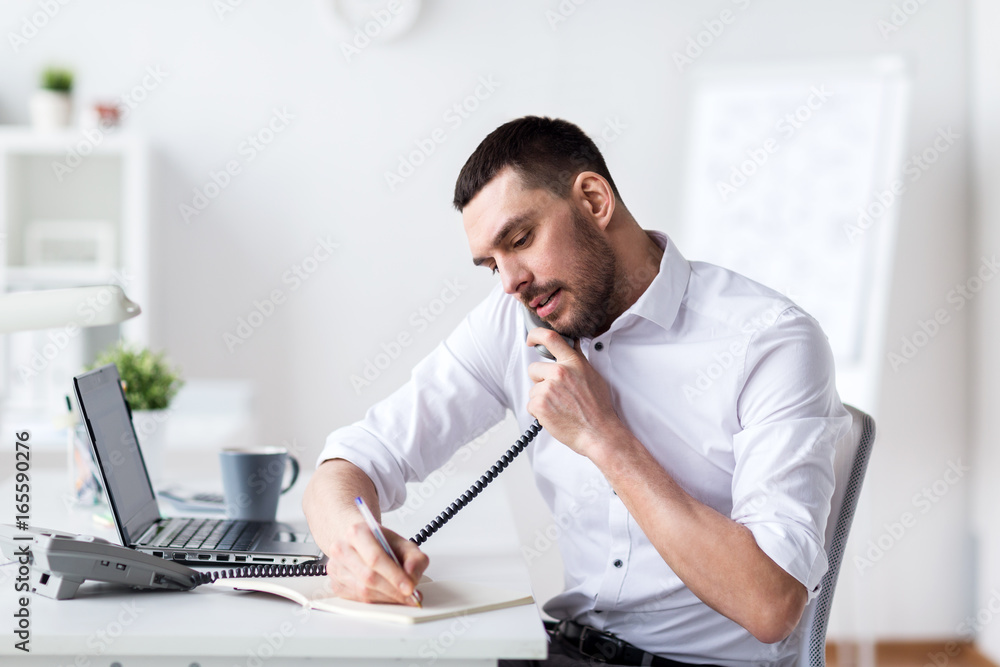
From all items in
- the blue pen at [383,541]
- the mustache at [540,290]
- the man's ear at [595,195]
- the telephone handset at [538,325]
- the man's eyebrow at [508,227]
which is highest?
the man's ear at [595,195]

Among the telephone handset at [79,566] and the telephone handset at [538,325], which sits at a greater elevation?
the telephone handset at [538,325]

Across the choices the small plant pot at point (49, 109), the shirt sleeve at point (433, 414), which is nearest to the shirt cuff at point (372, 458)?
the shirt sleeve at point (433, 414)

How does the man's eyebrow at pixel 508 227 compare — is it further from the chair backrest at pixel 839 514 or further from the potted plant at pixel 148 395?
the potted plant at pixel 148 395

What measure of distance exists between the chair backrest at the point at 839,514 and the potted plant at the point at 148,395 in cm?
116

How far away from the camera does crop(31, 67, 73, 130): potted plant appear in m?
2.72

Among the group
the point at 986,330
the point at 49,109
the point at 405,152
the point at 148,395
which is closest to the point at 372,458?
the point at 148,395

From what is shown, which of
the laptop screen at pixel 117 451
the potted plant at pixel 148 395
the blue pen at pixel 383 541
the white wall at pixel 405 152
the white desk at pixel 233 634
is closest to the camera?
the white desk at pixel 233 634

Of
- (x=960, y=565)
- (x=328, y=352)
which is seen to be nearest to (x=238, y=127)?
(x=328, y=352)

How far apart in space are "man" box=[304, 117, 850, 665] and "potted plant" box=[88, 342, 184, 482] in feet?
1.29

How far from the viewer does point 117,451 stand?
128cm

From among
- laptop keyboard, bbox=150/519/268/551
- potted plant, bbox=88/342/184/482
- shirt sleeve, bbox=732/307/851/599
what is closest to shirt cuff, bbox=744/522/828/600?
shirt sleeve, bbox=732/307/851/599

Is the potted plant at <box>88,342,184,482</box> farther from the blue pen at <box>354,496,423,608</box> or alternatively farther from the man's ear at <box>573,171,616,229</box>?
the man's ear at <box>573,171,616,229</box>

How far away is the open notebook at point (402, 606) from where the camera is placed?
36.9 inches

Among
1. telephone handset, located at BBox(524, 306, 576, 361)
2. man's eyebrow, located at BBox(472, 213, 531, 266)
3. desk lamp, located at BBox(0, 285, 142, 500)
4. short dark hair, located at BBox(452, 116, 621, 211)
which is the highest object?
short dark hair, located at BBox(452, 116, 621, 211)
